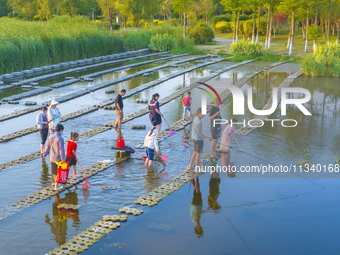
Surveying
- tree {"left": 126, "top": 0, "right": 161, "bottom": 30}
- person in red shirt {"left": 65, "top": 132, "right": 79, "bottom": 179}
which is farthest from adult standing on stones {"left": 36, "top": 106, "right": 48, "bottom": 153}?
tree {"left": 126, "top": 0, "right": 161, "bottom": 30}

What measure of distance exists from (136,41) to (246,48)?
38.0ft

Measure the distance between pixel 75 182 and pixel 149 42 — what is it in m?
35.3

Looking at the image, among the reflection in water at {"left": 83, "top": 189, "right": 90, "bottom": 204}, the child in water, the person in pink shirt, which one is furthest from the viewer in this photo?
the person in pink shirt

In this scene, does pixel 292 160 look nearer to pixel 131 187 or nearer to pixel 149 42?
pixel 131 187

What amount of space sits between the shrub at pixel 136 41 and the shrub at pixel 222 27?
19551 millimetres

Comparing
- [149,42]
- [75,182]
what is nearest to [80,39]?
[149,42]

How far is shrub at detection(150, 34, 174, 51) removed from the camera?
42.2m

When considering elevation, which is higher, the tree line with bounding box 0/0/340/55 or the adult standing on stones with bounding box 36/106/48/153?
the tree line with bounding box 0/0/340/55

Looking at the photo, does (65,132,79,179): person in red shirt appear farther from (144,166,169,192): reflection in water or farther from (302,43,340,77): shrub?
(302,43,340,77): shrub

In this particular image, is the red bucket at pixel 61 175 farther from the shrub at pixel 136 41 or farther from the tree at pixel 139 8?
the tree at pixel 139 8

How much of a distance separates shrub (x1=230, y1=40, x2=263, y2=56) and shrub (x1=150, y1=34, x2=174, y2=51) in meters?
7.51

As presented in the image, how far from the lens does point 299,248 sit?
723 centimetres

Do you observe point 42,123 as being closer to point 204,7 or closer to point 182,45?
point 182,45

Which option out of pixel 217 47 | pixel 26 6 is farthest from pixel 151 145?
pixel 26 6
